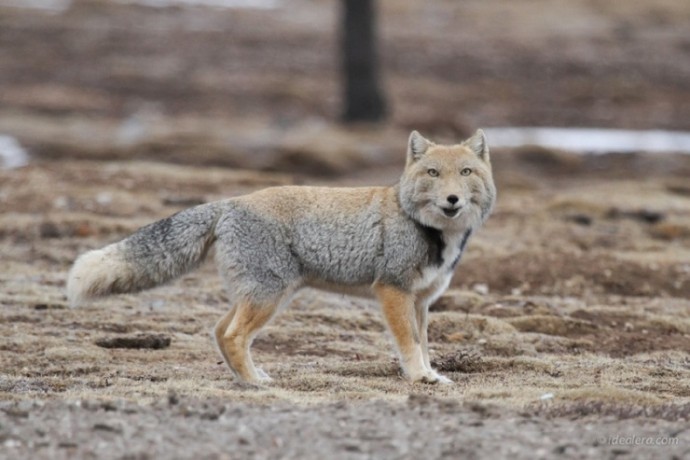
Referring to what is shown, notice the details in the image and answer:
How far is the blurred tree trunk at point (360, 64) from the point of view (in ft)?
85.7

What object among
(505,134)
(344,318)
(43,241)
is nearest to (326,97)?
(505,134)

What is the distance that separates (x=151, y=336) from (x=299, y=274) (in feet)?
6.09

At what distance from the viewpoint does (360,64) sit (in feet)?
86.4

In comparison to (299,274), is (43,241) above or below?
below

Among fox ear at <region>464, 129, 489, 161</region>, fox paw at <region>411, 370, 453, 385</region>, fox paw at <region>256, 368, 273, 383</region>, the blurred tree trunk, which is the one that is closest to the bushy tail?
fox paw at <region>256, 368, 273, 383</region>

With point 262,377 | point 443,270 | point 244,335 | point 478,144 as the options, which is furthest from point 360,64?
point 262,377

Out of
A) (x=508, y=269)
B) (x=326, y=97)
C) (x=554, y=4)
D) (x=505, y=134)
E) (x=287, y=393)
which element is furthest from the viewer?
(x=554, y=4)

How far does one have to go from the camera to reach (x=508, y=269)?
46.9 feet

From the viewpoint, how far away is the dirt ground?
7371 mm

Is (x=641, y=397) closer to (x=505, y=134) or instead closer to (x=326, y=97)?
(x=505, y=134)

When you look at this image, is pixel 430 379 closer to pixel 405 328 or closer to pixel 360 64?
pixel 405 328

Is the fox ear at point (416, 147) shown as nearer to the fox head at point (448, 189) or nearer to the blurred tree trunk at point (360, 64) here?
the fox head at point (448, 189)

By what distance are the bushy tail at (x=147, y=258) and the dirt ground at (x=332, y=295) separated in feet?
1.75

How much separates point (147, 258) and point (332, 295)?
404 cm
